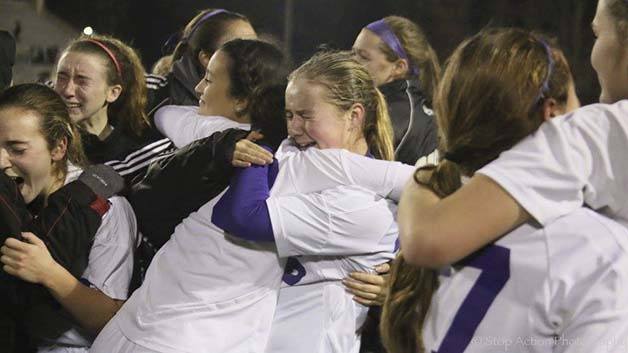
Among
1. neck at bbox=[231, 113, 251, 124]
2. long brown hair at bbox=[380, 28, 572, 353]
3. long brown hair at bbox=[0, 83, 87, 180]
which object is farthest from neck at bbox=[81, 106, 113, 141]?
long brown hair at bbox=[380, 28, 572, 353]

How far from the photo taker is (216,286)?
225 centimetres

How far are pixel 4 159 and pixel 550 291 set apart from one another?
1.55 metres

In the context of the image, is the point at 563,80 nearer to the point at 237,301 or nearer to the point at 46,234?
the point at 237,301

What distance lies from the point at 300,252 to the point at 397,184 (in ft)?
0.96

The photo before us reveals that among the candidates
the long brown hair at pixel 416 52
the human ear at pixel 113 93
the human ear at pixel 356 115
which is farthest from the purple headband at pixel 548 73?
the long brown hair at pixel 416 52

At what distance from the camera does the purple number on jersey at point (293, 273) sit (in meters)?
2.39

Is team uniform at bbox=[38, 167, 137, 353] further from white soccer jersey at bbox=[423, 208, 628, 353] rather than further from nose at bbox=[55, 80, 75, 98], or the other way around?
white soccer jersey at bbox=[423, 208, 628, 353]

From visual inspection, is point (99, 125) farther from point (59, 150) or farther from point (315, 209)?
point (315, 209)

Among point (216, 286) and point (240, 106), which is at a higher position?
point (240, 106)

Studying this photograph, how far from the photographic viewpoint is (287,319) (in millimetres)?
2400

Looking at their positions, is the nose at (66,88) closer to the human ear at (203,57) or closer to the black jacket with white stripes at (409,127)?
the human ear at (203,57)

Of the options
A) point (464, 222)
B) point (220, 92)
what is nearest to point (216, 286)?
point (220, 92)

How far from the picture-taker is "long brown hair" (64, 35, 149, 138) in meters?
3.17

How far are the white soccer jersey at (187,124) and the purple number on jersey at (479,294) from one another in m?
1.04
